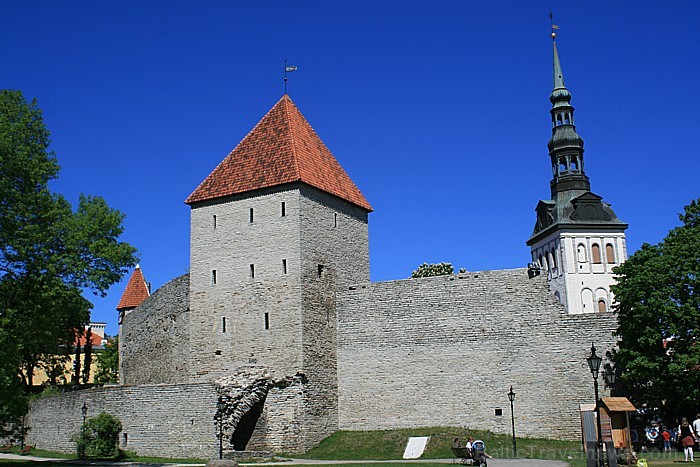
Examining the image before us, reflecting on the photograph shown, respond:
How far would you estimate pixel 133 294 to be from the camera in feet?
152

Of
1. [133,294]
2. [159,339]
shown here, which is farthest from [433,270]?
[159,339]

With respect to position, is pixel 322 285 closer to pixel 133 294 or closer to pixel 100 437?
pixel 100 437

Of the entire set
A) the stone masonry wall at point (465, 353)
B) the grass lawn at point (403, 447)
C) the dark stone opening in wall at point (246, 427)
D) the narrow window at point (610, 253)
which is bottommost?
the grass lawn at point (403, 447)

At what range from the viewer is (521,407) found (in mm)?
25703

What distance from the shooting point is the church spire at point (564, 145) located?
69.4 m

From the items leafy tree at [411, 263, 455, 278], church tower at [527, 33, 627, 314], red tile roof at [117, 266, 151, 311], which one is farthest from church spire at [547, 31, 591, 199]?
red tile roof at [117, 266, 151, 311]

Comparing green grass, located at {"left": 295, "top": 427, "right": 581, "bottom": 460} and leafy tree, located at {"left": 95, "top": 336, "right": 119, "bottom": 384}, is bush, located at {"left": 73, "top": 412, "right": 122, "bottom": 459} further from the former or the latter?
leafy tree, located at {"left": 95, "top": 336, "right": 119, "bottom": 384}

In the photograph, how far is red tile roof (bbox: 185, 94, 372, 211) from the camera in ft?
96.8

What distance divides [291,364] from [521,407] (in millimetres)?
8195

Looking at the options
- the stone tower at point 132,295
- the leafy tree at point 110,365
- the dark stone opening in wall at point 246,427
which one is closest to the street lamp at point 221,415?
the dark stone opening in wall at point 246,427

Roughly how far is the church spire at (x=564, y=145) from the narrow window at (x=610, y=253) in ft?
19.4

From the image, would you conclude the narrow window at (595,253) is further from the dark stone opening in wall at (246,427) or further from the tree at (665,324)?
the dark stone opening in wall at (246,427)

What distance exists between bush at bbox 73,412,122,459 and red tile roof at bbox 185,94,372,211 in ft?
29.9

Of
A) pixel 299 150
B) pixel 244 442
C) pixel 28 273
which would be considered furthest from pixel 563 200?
pixel 28 273
